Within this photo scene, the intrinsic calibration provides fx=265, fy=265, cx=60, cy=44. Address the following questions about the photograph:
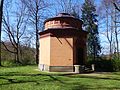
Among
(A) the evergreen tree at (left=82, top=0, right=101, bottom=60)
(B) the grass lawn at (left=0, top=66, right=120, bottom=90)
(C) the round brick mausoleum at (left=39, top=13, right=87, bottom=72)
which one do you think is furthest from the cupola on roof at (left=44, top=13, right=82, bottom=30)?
(A) the evergreen tree at (left=82, top=0, right=101, bottom=60)

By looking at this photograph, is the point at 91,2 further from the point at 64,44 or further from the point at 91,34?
the point at 64,44

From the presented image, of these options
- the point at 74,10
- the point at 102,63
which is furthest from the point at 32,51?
the point at 102,63

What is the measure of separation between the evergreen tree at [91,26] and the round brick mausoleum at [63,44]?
21.7 meters

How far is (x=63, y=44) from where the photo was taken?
2511cm

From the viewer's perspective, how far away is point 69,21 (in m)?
26.2

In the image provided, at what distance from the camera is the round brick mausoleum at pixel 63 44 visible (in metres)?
24.9

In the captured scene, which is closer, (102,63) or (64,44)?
(64,44)

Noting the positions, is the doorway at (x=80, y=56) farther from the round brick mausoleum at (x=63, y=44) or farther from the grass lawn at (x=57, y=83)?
the grass lawn at (x=57, y=83)

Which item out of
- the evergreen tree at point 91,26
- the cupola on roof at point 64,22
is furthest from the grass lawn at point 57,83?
the evergreen tree at point 91,26

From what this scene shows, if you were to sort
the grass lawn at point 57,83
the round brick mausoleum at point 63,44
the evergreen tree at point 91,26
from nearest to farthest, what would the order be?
the grass lawn at point 57,83 < the round brick mausoleum at point 63,44 < the evergreen tree at point 91,26

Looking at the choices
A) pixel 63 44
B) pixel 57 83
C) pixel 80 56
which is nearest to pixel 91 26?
pixel 80 56

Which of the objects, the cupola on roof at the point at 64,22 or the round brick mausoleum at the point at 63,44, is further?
the cupola on roof at the point at 64,22

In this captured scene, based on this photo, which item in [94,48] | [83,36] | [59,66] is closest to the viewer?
[59,66]

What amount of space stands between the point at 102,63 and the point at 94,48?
1887cm
